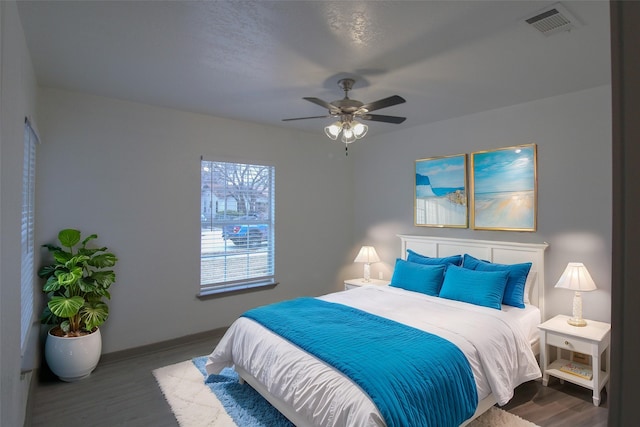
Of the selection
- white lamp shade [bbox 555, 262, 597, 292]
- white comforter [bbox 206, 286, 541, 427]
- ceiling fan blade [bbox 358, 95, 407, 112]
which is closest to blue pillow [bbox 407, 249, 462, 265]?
white comforter [bbox 206, 286, 541, 427]

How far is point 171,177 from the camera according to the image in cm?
396

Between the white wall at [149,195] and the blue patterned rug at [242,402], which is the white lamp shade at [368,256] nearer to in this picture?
the white wall at [149,195]

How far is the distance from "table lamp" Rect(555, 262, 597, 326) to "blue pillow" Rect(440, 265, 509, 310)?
468 millimetres

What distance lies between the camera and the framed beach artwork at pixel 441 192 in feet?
13.8

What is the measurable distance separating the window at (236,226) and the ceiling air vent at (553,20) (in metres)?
3.31

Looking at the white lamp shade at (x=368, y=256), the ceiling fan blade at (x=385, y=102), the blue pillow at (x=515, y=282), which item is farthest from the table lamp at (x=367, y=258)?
the ceiling fan blade at (x=385, y=102)

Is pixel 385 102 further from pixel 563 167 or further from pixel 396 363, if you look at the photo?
pixel 563 167

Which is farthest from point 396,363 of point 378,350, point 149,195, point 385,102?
point 149,195

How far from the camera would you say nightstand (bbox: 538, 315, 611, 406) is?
2.78 metres

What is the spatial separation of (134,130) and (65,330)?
2030 millimetres

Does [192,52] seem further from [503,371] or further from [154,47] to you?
[503,371]

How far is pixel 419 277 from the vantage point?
3.85 m

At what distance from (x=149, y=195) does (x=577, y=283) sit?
4.24 meters

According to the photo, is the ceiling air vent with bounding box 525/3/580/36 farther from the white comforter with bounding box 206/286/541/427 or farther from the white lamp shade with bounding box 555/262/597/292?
the white comforter with bounding box 206/286/541/427
